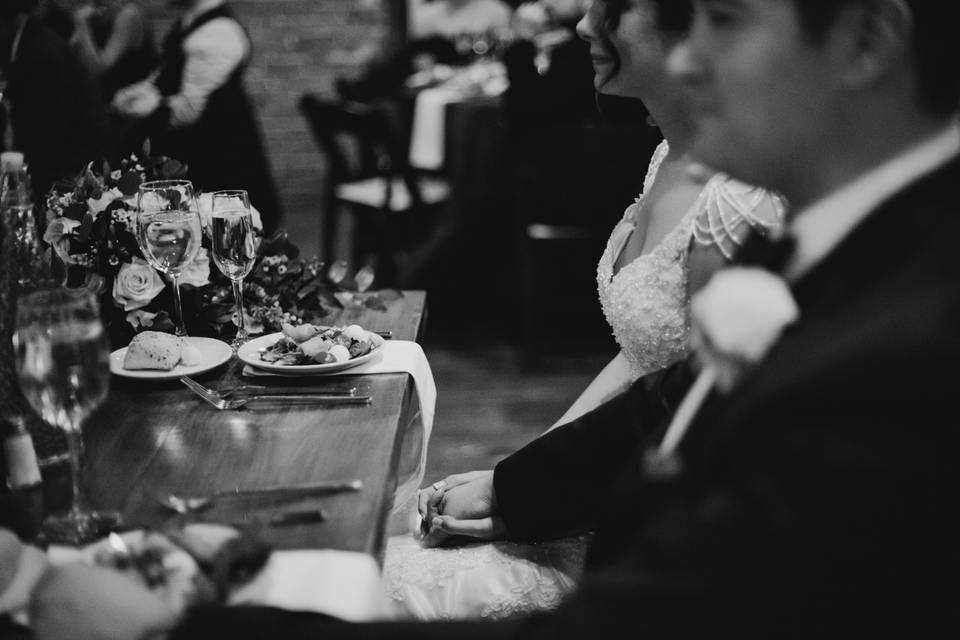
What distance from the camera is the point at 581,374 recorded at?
4.12 metres

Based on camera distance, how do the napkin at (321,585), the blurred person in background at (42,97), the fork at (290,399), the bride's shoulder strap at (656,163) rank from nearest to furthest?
the napkin at (321,585), the fork at (290,399), the bride's shoulder strap at (656,163), the blurred person in background at (42,97)

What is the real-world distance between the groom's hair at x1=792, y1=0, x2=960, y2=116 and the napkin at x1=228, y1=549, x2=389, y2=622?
658mm

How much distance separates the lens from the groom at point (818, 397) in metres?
0.66

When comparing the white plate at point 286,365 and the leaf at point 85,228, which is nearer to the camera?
the white plate at point 286,365

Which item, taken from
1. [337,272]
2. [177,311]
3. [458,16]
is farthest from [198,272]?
[458,16]

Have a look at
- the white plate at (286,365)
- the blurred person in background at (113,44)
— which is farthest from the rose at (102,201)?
the blurred person in background at (113,44)

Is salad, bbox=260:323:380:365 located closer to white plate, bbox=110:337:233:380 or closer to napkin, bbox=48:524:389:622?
white plate, bbox=110:337:233:380

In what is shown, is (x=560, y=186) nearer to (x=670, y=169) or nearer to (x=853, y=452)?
(x=670, y=169)

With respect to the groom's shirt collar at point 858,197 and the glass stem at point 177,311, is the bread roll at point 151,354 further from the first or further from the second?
the groom's shirt collar at point 858,197

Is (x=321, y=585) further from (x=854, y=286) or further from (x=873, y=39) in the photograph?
(x=873, y=39)

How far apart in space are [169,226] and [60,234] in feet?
0.85

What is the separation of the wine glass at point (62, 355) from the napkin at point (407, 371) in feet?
1.63

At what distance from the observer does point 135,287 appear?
159 cm

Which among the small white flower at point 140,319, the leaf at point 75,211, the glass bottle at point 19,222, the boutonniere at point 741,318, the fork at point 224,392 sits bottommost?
the small white flower at point 140,319
